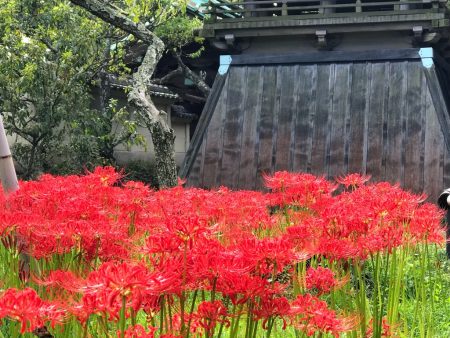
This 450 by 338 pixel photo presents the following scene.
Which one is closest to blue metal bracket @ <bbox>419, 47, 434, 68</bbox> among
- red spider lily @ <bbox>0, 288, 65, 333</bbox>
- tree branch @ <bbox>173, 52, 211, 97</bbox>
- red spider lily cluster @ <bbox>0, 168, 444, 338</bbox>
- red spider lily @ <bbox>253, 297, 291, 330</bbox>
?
tree branch @ <bbox>173, 52, 211, 97</bbox>

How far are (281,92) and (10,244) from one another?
888 cm

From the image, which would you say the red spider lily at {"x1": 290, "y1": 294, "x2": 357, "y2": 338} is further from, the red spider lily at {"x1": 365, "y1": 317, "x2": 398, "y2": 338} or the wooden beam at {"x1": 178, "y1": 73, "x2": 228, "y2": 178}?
the wooden beam at {"x1": 178, "y1": 73, "x2": 228, "y2": 178}

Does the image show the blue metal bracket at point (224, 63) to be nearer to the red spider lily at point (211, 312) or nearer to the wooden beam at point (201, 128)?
the wooden beam at point (201, 128)

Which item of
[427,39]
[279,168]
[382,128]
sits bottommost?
[279,168]

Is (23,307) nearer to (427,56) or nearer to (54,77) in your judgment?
(427,56)

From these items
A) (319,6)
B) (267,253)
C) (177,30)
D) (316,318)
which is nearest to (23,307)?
(267,253)

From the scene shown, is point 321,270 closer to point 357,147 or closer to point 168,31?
point 357,147

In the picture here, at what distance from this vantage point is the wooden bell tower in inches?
392

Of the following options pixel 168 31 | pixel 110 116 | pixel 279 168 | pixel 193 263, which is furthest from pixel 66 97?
pixel 193 263

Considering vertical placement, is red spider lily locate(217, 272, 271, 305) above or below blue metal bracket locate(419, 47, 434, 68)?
below

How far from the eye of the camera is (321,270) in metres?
2.27

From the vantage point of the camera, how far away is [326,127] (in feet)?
34.6

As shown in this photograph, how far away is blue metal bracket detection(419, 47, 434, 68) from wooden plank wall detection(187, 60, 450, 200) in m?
0.12

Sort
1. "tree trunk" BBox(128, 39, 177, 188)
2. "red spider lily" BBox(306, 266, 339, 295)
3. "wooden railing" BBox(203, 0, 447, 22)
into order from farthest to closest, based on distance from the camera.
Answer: "wooden railing" BBox(203, 0, 447, 22) → "tree trunk" BBox(128, 39, 177, 188) → "red spider lily" BBox(306, 266, 339, 295)
